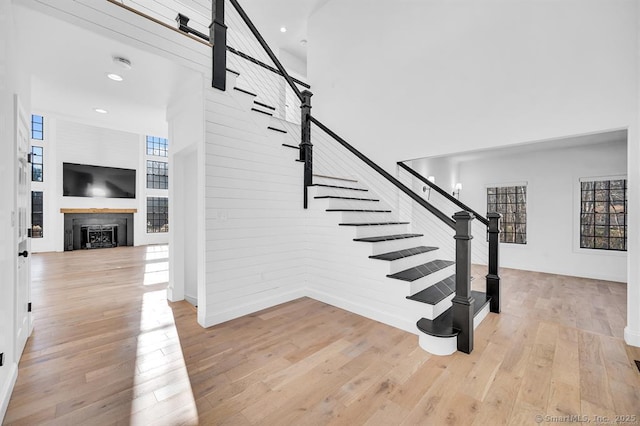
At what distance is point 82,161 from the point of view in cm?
841

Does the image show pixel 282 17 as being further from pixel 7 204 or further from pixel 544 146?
pixel 7 204

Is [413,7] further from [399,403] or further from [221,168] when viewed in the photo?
[399,403]

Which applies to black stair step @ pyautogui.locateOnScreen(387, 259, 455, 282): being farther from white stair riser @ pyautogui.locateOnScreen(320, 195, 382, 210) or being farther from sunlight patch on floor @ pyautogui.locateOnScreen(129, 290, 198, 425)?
sunlight patch on floor @ pyautogui.locateOnScreen(129, 290, 198, 425)

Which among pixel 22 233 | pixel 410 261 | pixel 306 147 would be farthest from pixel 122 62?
pixel 410 261

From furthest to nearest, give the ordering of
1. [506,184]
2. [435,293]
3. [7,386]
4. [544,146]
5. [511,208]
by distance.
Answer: [511,208], [506,184], [544,146], [435,293], [7,386]

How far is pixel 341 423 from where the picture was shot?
5.25ft

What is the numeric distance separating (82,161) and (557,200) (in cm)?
1216

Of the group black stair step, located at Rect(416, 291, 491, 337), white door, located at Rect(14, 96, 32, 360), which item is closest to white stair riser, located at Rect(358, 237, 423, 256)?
black stair step, located at Rect(416, 291, 491, 337)

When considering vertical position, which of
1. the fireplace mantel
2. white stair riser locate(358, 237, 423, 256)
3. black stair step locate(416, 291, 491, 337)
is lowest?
black stair step locate(416, 291, 491, 337)

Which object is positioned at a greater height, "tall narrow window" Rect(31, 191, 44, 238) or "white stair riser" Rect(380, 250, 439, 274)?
"tall narrow window" Rect(31, 191, 44, 238)

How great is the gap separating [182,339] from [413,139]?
150 inches

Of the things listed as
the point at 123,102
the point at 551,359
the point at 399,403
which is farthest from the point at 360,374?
the point at 123,102

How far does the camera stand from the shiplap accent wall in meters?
2.98

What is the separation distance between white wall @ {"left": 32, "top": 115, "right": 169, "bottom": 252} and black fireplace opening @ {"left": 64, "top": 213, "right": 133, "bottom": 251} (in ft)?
0.51
